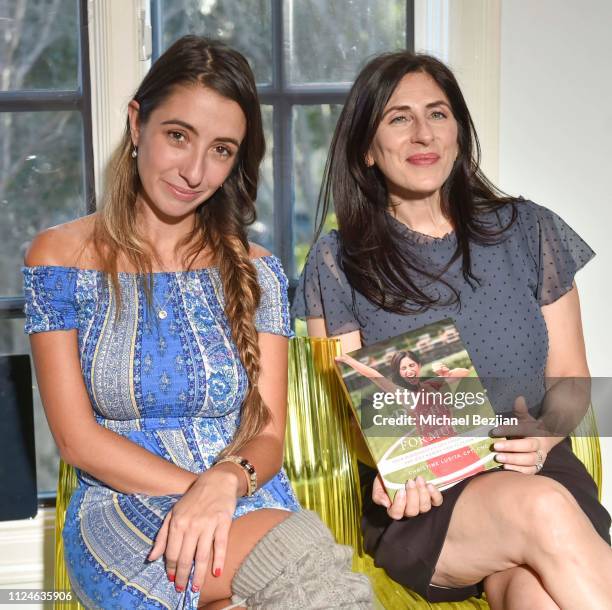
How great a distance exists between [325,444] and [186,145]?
0.68 metres

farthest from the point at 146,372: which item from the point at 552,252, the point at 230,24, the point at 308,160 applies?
the point at 230,24

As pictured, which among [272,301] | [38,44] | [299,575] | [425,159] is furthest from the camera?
[38,44]

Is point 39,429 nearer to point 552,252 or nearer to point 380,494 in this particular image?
point 380,494

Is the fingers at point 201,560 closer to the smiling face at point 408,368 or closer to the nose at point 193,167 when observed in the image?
the smiling face at point 408,368

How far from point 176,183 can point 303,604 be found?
2.49ft

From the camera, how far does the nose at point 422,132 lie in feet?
5.76

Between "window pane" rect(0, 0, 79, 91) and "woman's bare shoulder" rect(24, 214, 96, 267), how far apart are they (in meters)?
0.78

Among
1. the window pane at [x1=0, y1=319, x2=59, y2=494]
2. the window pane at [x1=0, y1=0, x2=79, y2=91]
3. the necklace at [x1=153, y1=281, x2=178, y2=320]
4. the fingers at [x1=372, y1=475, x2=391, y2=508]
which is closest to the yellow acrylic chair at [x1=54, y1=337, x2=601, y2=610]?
the fingers at [x1=372, y1=475, x2=391, y2=508]

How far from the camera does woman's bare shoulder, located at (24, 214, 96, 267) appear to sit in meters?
1.55

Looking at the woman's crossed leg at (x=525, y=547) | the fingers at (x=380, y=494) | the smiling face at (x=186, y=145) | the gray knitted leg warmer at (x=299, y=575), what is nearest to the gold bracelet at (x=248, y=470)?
the gray knitted leg warmer at (x=299, y=575)

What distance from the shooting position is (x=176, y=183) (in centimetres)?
157

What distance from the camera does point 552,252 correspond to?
1.86m

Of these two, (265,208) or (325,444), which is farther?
(265,208)

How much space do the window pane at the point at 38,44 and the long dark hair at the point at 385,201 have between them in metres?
0.79
